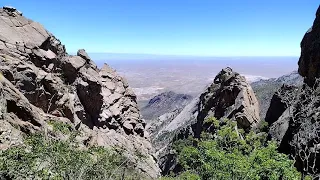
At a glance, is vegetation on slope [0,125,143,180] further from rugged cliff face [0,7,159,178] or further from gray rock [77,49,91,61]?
gray rock [77,49,91,61]

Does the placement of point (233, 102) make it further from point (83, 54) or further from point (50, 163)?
point (50, 163)

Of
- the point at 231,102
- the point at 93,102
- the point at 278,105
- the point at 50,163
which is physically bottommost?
the point at 231,102

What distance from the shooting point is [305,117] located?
30.3 m

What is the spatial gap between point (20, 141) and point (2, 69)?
1081cm

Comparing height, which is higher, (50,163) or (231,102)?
(50,163)

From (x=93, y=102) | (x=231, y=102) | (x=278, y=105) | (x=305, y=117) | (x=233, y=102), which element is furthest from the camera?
(x=231, y=102)

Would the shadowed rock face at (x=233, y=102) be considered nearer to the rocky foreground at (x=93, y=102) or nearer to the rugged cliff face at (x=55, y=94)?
the rocky foreground at (x=93, y=102)

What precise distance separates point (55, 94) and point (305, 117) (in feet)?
82.5

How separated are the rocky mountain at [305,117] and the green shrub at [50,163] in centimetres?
1423

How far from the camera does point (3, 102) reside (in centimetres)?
2498

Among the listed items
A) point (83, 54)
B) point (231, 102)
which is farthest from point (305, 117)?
point (83, 54)

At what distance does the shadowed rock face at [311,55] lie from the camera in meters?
37.2

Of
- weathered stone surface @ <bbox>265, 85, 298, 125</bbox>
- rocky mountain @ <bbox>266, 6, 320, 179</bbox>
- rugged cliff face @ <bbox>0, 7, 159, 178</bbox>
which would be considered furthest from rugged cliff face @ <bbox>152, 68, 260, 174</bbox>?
rugged cliff face @ <bbox>0, 7, 159, 178</bbox>

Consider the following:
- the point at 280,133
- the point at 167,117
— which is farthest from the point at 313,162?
the point at 167,117
